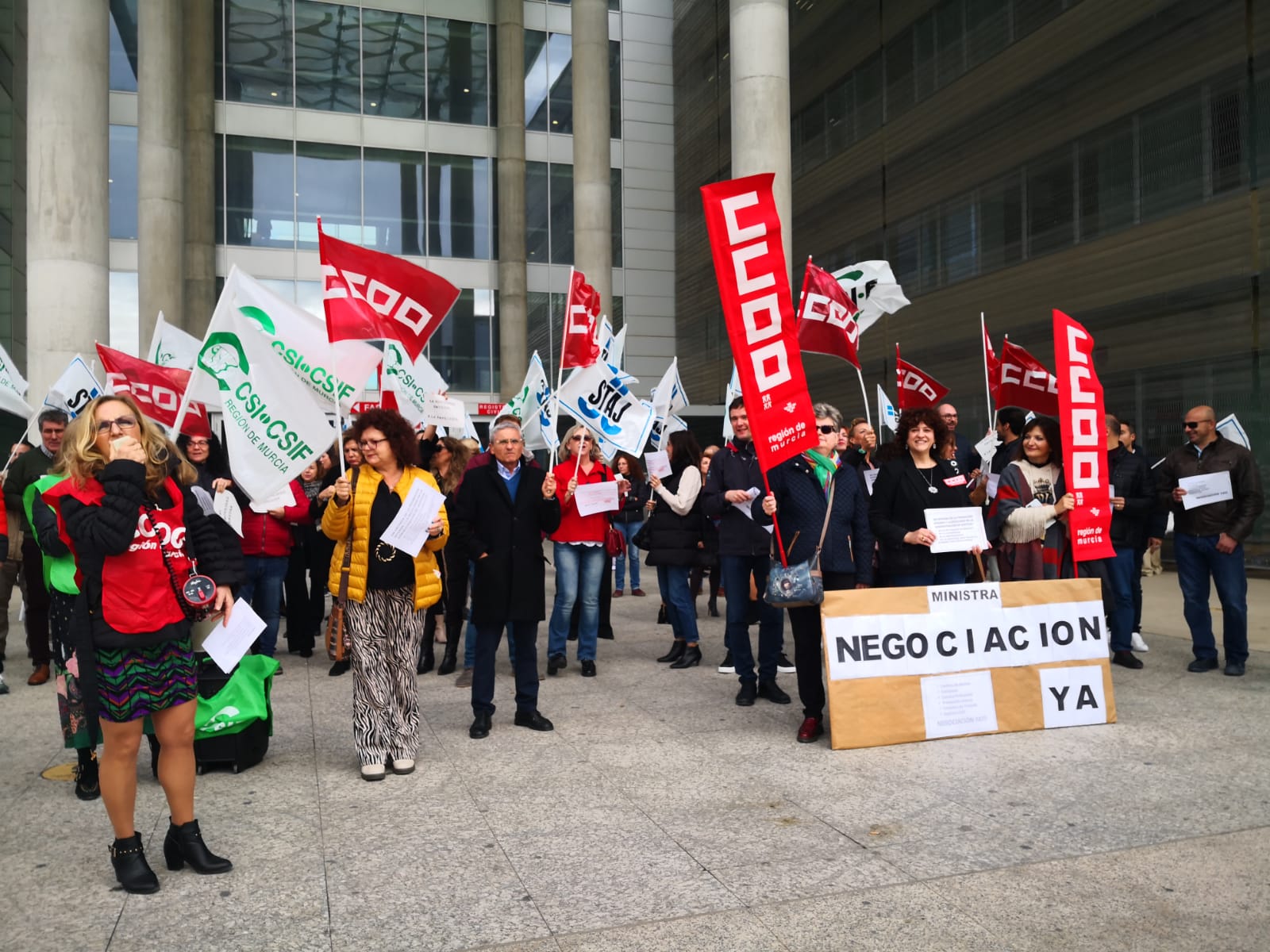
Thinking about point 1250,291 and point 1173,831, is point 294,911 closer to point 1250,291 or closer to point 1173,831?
point 1173,831

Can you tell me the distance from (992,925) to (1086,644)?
3405 millimetres

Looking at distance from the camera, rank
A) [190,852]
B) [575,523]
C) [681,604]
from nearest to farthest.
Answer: [190,852] → [575,523] → [681,604]

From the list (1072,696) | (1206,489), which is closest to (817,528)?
(1072,696)

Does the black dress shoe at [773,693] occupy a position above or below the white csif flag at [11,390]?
below

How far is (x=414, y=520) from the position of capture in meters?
5.89

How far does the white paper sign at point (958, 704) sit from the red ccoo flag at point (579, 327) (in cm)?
470

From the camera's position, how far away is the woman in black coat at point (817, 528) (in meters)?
6.58

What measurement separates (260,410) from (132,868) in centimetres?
282

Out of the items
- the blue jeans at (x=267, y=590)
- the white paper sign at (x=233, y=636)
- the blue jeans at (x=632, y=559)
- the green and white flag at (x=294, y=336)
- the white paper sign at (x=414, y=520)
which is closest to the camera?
the white paper sign at (x=233, y=636)

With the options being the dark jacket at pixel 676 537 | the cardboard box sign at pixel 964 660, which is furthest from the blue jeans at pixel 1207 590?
the dark jacket at pixel 676 537

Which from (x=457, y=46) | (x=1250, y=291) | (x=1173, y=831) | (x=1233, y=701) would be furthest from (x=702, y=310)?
(x=1173, y=831)

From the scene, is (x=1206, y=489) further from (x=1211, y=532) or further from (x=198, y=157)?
(x=198, y=157)

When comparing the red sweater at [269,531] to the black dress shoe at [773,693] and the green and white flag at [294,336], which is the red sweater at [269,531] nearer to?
the green and white flag at [294,336]

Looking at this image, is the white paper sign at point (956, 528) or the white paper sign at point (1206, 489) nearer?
the white paper sign at point (956, 528)
